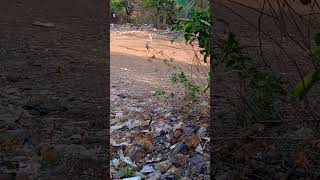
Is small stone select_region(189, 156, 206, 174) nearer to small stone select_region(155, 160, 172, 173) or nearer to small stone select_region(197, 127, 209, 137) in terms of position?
small stone select_region(155, 160, 172, 173)

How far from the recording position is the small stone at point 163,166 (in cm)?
295

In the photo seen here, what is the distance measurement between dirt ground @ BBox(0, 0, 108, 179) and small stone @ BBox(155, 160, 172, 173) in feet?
0.95

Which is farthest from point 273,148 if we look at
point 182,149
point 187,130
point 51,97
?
point 51,97

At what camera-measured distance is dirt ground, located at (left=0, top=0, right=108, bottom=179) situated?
266 centimetres

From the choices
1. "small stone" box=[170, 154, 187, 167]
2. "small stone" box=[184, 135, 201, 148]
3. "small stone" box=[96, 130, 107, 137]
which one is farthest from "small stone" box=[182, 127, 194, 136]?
"small stone" box=[96, 130, 107, 137]

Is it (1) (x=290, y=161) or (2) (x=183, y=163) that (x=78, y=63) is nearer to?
(2) (x=183, y=163)

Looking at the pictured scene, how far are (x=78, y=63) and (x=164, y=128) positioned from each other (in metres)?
1.80

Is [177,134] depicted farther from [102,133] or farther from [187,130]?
[102,133]

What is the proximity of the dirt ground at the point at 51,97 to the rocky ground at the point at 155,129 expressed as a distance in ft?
0.68

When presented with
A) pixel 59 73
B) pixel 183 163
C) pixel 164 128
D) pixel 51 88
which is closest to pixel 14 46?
pixel 59 73

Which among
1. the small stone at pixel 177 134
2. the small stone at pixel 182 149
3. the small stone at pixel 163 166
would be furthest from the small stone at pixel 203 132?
the small stone at pixel 163 166

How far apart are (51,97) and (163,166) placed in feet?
4.30

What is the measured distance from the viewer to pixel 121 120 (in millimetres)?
4250

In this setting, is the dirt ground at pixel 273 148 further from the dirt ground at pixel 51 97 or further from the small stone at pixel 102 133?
the small stone at pixel 102 133
